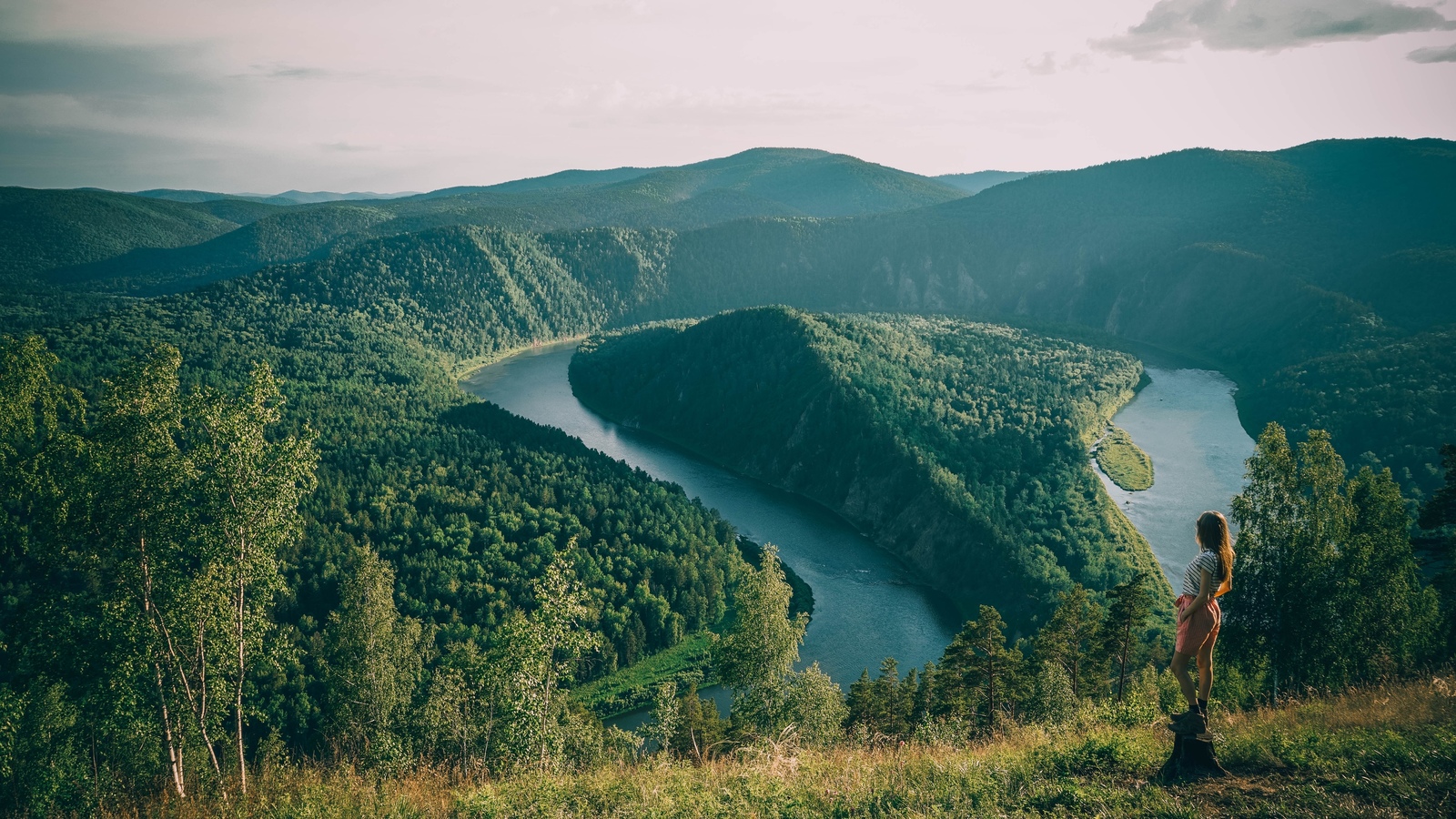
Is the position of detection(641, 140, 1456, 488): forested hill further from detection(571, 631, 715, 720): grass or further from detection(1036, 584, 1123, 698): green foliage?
detection(571, 631, 715, 720): grass

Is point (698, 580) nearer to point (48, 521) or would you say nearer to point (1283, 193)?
point (48, 521)

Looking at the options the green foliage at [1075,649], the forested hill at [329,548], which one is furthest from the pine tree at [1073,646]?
the forested hill at [329,548]

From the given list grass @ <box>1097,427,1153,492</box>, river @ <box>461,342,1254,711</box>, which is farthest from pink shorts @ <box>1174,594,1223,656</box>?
grass @ <box>1097,427,1153,492</box>

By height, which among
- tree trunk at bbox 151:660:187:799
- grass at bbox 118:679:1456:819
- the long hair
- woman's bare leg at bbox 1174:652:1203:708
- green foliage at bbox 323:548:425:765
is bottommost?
green foliage at bbox 323:548:425:765

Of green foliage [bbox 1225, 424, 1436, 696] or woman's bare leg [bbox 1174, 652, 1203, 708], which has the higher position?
woman's bare leg [bbox 1174, 652, 1203, 708]

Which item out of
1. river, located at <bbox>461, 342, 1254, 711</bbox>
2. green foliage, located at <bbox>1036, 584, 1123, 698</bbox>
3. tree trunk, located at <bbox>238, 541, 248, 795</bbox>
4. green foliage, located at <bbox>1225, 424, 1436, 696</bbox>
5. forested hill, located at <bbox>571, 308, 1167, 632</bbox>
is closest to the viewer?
tree trunk, located at <bbox>238, 541, 248, 795</bbox>

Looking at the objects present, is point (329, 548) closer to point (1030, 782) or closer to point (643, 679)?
point (643, 679)

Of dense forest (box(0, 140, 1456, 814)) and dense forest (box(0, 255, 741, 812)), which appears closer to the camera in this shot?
dense forest (box(0, 255, 741, 812))
